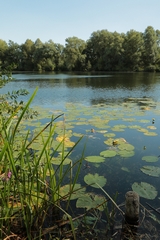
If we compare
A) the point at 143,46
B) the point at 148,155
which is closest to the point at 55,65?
the point at 143,46

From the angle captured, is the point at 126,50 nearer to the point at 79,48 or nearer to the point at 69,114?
the point at 79,48

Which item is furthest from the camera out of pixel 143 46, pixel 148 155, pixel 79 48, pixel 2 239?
pixel 79 48

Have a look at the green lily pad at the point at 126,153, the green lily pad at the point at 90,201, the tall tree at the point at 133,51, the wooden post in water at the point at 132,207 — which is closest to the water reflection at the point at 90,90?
the green lily pad at the point at 126,153

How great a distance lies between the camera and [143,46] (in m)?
38.4

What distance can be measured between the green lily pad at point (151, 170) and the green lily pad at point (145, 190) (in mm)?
370

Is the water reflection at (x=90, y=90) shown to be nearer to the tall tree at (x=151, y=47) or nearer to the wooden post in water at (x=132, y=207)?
the wooden post in water at (x=132, y=207)

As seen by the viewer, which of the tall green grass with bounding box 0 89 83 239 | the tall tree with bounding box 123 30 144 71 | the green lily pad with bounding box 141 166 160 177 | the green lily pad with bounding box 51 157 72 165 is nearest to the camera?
the tall green grass with bounding box 0 89 83 239

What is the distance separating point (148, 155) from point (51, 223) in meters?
2.32

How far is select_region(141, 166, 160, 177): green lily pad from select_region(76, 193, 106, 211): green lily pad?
100 cm

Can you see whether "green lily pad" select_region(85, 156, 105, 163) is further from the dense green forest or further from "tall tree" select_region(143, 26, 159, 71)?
"tall tree" select_region(143, 26, 159, 71)

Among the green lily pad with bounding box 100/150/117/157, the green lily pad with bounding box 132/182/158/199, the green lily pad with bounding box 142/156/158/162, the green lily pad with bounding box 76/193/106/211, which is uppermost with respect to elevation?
the green lily pad with bounding box 100/150/117/157

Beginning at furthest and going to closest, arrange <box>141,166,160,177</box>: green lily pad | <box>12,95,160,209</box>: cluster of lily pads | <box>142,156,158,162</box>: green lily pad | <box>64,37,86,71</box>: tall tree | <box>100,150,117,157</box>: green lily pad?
<box>64,37,86,71</box>: tall tree, <box>100,150,117,157</box>: green lily pad, <box>142,156,158,162</box>: green lily pad, <box>141,166,160,177</box>: green lily pad, <box>12,95,160,209</box>: cluster of lily pads

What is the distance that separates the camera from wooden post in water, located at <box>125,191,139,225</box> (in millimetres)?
1777

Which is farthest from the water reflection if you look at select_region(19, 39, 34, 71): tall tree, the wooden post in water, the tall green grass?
select_region(19, 39, 34, 71): tall tree
